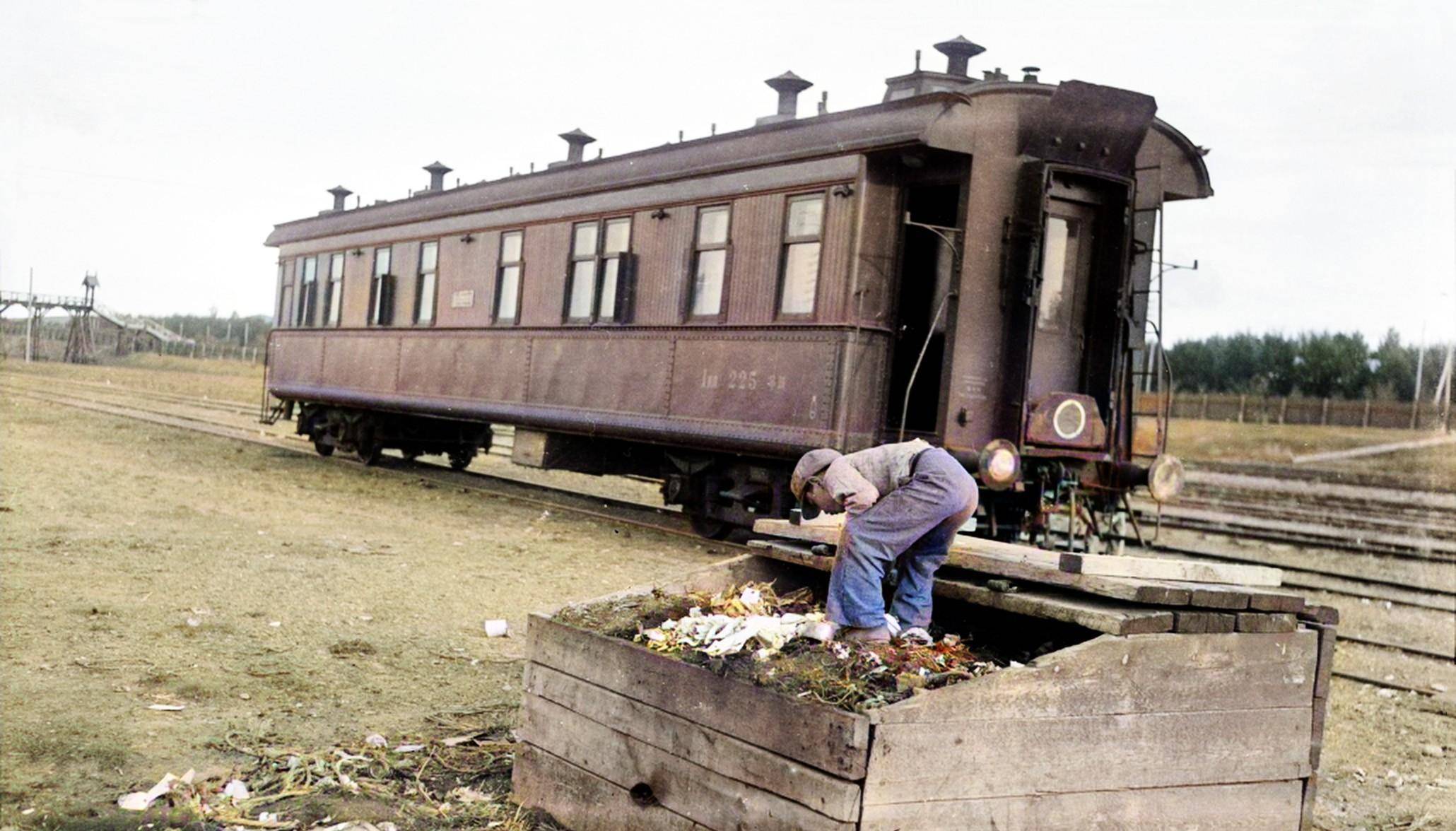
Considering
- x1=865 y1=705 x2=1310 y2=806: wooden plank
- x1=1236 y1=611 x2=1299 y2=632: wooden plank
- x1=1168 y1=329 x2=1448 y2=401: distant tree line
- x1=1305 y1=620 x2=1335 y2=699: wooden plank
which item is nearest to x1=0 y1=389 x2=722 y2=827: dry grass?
x1=865 y1=705 x2=1310 y2=806: wooden plank

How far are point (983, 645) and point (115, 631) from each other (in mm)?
4524

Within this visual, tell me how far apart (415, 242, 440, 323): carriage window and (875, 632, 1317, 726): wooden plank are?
13407mm

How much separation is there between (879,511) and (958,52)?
8.13 m

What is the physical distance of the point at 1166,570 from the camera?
4.44 m

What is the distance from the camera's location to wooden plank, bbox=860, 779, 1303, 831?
135 inches

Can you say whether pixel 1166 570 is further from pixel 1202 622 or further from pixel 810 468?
pixel 810 468

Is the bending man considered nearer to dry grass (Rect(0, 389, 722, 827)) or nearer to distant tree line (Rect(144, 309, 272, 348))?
dry grass (Rect(0, 389, 722, 827))

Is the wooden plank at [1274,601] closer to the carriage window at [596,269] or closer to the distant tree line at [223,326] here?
the carriage window at [596,269]

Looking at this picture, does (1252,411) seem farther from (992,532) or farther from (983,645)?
(983,645)

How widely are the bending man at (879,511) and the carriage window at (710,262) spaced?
674 centimetres

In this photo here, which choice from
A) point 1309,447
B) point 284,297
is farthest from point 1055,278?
point 1309,447

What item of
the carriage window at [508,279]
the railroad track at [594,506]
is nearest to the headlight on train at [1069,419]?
the railroad track at [594,506]

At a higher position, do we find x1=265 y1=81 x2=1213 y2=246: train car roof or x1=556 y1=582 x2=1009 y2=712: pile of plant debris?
x1=265 y1=81 x2=1213 y2=246: train car roof

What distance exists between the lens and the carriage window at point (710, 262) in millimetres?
11102
